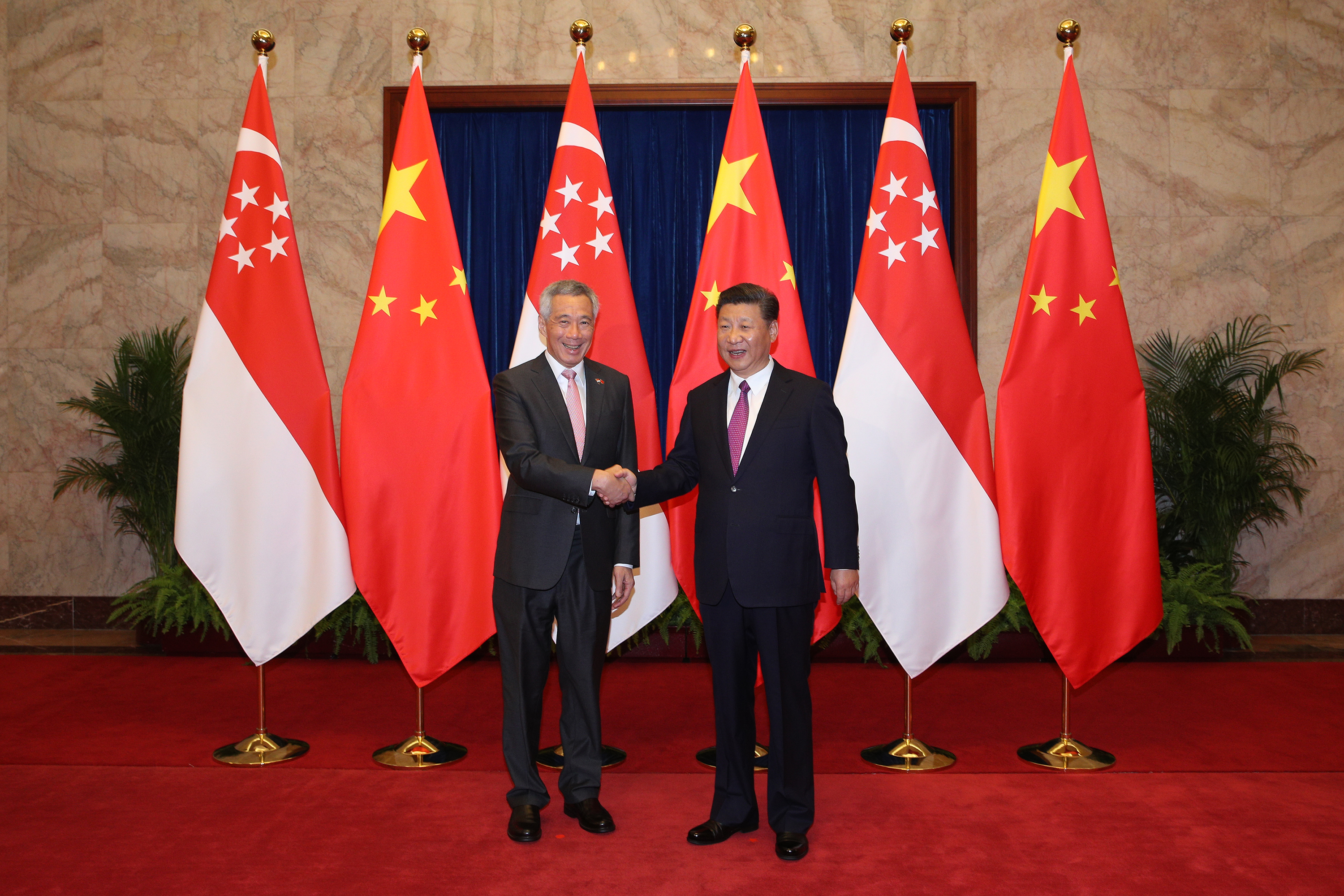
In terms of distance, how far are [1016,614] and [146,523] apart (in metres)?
5.39

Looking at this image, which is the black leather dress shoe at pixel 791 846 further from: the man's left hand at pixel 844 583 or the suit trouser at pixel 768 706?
the man's left hand at pixel 844 583

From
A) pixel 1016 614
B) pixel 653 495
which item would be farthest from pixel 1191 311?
pixel 653 495

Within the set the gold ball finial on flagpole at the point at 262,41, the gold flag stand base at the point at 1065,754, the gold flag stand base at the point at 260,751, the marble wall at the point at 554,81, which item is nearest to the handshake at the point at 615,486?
the gold flag stand base at the point at 260,751

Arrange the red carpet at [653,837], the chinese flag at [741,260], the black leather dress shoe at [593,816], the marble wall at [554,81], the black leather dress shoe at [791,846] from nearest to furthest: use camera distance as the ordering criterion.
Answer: the red carpet at [653,837]
the black leather dress shoe at [791,846]
the black leather dress shoe at [593,816]
the chinese flag at [741,260]
the marble wall at [554,81]

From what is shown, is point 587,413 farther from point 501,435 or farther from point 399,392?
point 399,392

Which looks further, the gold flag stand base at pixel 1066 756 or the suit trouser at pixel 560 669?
the gold flag stand base at pixel 1066 756

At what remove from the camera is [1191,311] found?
671 centimetres

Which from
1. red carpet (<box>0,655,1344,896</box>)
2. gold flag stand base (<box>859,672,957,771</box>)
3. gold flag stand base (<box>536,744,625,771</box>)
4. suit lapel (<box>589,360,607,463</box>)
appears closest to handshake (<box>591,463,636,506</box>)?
suit lapel (<box>589,360,607,463</box>)

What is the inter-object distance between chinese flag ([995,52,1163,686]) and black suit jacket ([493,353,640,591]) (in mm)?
1571

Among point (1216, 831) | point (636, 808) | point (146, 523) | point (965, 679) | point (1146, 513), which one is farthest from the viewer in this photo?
point (146, 523)

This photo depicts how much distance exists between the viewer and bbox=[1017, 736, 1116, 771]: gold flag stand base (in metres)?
Answer: 3.90

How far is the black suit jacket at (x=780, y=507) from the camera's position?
310 centimetres

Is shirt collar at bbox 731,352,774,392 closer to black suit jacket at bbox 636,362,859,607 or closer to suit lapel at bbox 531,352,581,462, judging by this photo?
black suit jacket at bbox 636,362,859,607

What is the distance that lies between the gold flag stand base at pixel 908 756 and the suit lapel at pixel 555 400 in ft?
5.78
